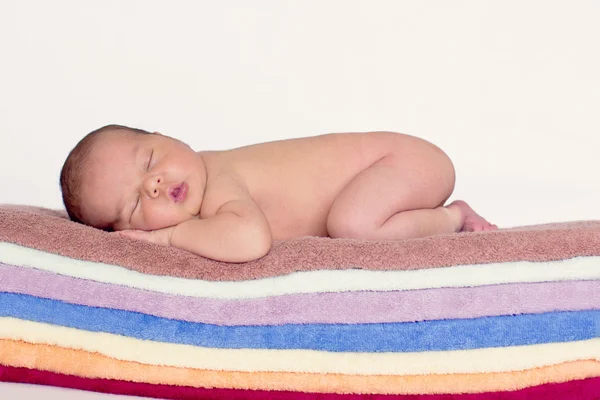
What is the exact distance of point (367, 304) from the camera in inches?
62.7

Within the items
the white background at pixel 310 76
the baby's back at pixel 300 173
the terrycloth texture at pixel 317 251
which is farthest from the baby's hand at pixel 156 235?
the white background at pixel 310 76

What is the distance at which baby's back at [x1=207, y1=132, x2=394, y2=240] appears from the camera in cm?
203

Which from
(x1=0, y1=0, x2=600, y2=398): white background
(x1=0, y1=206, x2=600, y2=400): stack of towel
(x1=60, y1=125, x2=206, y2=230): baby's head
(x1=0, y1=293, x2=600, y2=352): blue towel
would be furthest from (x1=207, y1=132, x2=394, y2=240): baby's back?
(x1=0, y1=0, x2=600, y2=398): white background

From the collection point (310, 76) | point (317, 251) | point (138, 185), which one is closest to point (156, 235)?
point (138, 185)

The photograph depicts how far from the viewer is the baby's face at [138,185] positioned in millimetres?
1883

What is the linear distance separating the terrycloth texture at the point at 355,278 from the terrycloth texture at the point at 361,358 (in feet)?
0.37

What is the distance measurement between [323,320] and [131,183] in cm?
58

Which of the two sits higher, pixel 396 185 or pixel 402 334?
pixel 396 185

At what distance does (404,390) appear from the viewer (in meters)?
1.58

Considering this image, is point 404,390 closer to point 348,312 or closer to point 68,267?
point 348,312

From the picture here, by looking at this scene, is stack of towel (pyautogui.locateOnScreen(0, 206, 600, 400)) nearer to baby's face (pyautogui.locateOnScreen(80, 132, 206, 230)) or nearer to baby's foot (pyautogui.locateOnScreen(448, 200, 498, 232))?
baby's face (pyautogui.locateOnScreen(80, 132, 206, 230))

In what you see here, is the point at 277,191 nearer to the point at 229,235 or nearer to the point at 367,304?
the point at 229,235

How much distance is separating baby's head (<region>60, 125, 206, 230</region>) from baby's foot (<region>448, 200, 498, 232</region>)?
2.33ft

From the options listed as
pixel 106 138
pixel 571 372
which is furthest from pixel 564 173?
pixel 106 138
